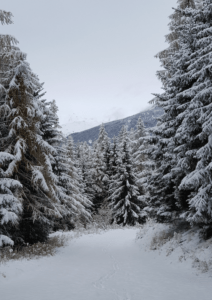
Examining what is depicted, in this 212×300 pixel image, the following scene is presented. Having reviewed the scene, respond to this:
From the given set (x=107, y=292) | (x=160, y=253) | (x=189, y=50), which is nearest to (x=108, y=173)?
(x=160, y=253)

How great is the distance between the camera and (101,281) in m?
7.67

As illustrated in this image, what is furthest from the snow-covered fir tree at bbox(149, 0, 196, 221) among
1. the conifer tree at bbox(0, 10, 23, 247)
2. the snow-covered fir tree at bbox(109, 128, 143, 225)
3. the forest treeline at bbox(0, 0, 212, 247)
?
the snow-covered fir tree at bbox(109, 128, 143, 225)

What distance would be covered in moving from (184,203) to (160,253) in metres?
2.92

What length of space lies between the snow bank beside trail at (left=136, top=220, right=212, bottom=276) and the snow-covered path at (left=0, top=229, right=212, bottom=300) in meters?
0.35

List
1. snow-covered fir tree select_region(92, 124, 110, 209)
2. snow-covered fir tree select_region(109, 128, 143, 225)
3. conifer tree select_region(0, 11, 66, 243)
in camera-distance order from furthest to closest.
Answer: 1. snow-covered fir tree select_region(92, 124, 110, 209)
2. snow-covered fir tree select_region(109, 128, 143, 225)
3. conifer tree select_region(0, 11, 66, 243)

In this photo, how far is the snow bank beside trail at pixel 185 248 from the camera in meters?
8.46

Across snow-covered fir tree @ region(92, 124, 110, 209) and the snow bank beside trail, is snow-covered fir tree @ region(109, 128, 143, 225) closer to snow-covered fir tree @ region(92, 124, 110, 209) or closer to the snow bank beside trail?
snow-covered fir tree @ region(92, 124, 110, 209)

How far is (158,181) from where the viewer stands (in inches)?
535

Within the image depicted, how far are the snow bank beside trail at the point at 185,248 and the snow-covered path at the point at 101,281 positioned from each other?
0.35m

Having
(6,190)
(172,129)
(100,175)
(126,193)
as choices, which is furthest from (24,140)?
(100,175)

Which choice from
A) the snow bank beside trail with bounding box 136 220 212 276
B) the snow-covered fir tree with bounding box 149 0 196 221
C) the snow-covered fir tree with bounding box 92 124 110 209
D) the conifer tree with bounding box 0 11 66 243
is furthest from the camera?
the snow-covered fir tree with bounding box 92 124 110 209

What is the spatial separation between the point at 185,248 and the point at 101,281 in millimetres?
4474

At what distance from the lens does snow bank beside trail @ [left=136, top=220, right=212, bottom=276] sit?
846cm

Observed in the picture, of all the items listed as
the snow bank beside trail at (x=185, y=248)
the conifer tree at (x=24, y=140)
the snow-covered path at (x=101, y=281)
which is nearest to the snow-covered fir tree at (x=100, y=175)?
the snow bank beside trail at (x=185, y=248)
